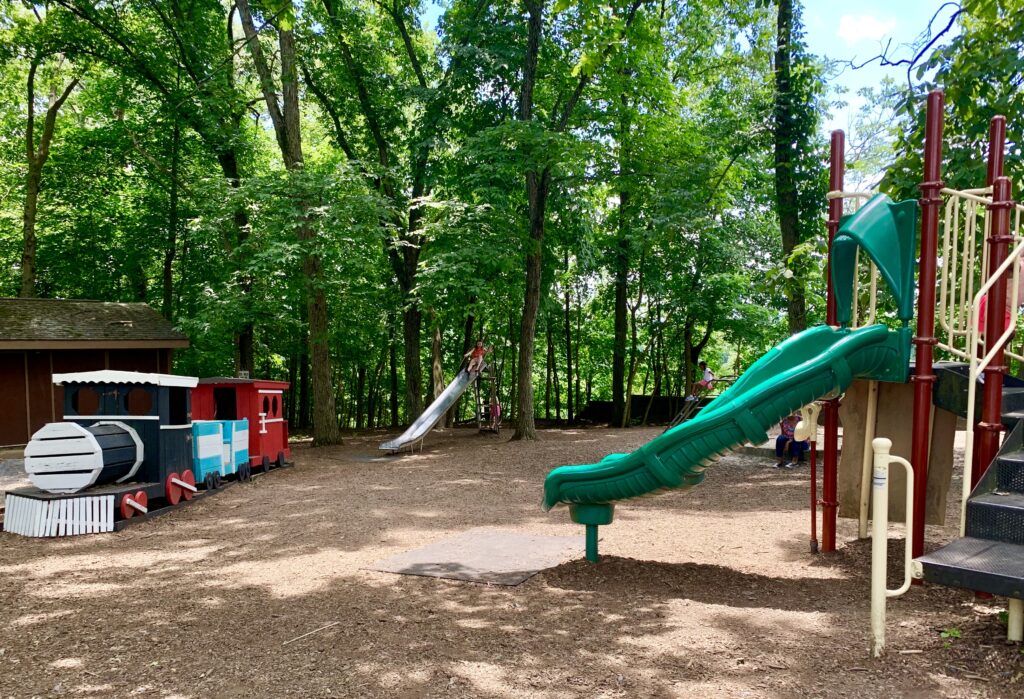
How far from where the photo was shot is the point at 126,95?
17.5 metres

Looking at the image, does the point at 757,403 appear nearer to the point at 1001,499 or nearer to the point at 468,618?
the point at 1001,499

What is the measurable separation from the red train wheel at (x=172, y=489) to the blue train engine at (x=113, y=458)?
0.01 meters

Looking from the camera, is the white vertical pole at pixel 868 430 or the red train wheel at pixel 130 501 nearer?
the white vertical pole at pixel 868 430

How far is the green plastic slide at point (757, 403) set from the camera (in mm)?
4609

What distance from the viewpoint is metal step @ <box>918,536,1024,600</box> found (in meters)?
3.14

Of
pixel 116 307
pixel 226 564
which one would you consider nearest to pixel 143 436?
pixel 226 564

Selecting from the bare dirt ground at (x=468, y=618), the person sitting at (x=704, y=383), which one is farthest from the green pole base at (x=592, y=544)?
the person sitting at (x=704, y=383)

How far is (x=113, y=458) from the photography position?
26.2 feet

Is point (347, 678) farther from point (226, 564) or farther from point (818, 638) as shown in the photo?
point (226, 564)

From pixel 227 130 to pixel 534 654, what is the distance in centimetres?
1492

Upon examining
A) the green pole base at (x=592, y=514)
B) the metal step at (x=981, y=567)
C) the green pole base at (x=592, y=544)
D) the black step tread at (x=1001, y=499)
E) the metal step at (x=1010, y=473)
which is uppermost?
the metal step at (x=1010, y=473)

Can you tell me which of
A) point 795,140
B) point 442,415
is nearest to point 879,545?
point 795,140

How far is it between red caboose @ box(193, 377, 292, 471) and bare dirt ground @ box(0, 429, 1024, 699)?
108 inches

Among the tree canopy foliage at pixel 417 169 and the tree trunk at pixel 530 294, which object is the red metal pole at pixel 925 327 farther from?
the tree trunk at pixel 530 294
